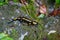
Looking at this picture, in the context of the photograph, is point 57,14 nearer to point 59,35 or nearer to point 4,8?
point 59,35

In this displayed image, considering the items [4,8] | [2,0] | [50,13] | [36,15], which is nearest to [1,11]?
[4,8]

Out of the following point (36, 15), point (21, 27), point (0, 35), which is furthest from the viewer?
point (36, 15)

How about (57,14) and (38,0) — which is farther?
(38,0)

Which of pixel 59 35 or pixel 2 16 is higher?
pixel 2 16

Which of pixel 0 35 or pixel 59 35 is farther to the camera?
pixel 59 35

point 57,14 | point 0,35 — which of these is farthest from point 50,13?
point 0,35

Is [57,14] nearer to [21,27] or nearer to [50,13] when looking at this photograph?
[50,13]

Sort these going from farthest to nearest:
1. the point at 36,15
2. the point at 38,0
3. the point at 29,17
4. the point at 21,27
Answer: the point at 38,0 → the point at 36,15 → the point at 29,17 → the point at 21,27

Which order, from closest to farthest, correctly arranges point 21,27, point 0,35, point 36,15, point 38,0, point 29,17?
point 0,35 < point 21,27 < point 29,17 < point 36,15 < point 38,0

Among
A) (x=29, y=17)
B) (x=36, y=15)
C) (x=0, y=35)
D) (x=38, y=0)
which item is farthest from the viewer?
(x=38, y=0)
